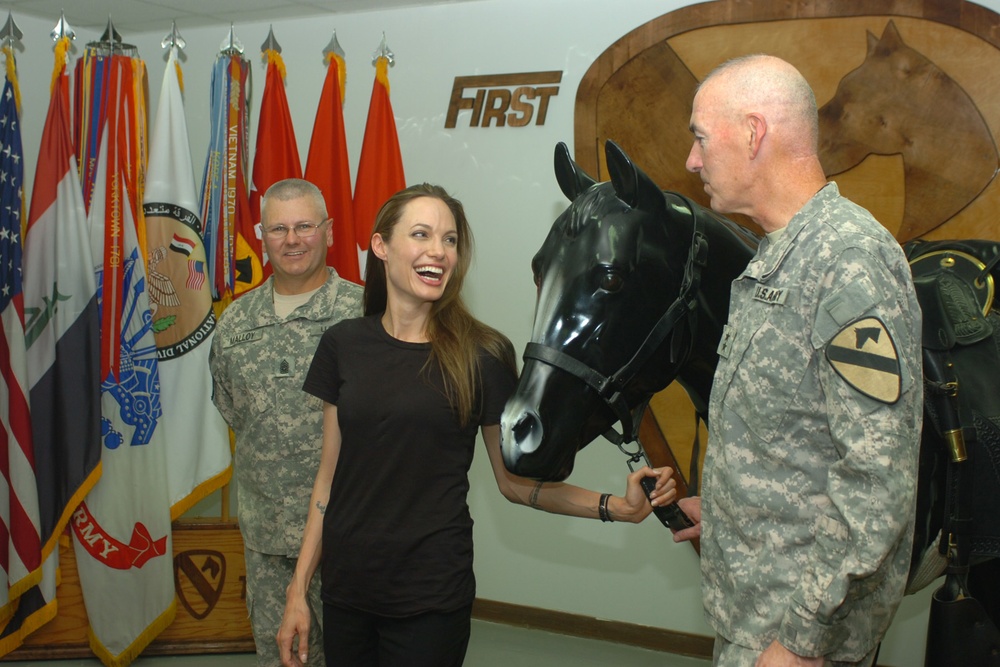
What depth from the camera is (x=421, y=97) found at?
3.84m

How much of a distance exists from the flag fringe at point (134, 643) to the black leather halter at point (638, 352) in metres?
2.45

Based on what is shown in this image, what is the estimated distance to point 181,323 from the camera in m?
3.44

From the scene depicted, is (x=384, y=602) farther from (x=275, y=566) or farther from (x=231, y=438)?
(x=231, y=438)

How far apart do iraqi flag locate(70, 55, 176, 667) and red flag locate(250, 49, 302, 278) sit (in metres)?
0.48

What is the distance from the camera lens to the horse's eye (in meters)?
1.47

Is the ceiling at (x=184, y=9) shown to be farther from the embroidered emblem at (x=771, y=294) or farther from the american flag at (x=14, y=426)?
the embroidered emblem at (x=771, y=294)

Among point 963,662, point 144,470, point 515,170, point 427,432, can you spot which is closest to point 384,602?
point 427,432

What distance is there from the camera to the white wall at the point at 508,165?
350cm

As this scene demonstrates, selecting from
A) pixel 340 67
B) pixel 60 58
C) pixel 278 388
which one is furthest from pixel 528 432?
pixel 60 58

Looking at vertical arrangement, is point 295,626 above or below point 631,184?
below

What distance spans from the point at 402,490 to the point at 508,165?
7.52ft

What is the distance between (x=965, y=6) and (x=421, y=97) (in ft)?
6.77

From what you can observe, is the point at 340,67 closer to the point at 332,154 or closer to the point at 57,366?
the point at 332,154

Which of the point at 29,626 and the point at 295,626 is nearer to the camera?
the point at 295,626
